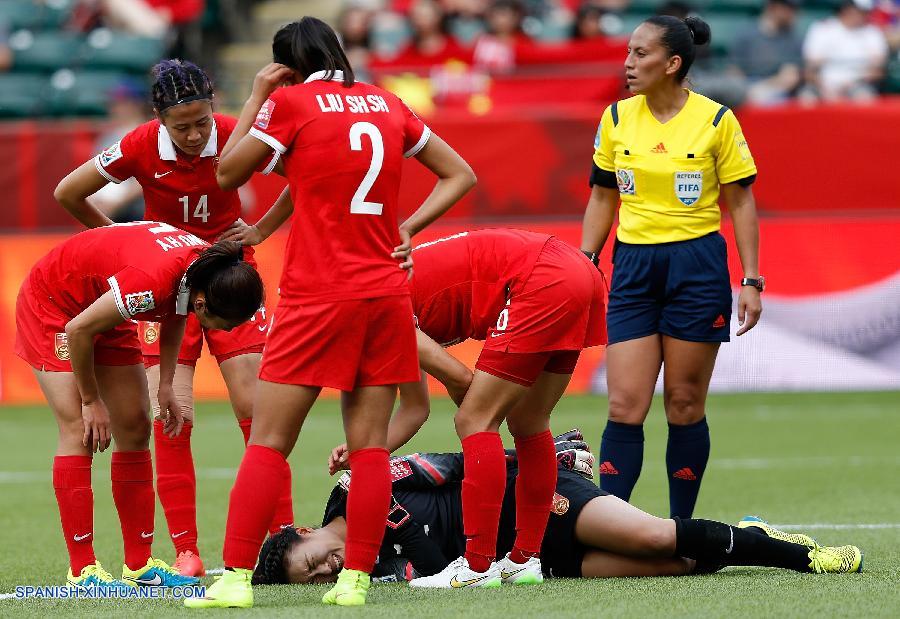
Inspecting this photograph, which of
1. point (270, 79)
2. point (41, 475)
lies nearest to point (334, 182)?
point (270, 79)

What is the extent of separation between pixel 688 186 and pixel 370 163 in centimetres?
197

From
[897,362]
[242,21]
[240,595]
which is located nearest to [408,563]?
[240,595]

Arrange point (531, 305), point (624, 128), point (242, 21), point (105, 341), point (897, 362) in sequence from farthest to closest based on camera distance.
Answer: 1. point (242, 21)
2. point (897, 362)
3. point (624, 128)
4. point (105, 341)
5. point (531, 305)

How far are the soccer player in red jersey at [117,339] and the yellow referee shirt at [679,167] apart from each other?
196cm

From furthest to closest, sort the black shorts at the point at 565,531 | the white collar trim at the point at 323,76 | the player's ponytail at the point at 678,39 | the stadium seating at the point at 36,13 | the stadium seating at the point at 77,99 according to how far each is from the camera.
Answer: the stadium seating at the point at 36,13, the stadium seating at the point at 77,99, the player's ponytail at the point at 678,39, the black shorts at the point at 565,531, the white collar trim at the point at 323,76

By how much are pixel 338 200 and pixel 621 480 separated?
215cm

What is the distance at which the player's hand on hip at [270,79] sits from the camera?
4984 millimetres

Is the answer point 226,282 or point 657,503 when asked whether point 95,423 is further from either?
point 657,503

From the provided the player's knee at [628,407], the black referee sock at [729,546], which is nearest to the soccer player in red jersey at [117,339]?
the black referee sock at [729,546]

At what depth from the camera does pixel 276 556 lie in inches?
214

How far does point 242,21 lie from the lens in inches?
727

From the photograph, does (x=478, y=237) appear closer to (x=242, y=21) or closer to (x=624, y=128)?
(x=624, y=128)

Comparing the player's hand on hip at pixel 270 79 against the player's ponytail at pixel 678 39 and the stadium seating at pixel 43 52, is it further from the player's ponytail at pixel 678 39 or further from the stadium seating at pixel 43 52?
the stadium seating at pixel 43 52

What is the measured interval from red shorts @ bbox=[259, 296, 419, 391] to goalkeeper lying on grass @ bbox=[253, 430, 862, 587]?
31.0 inches
